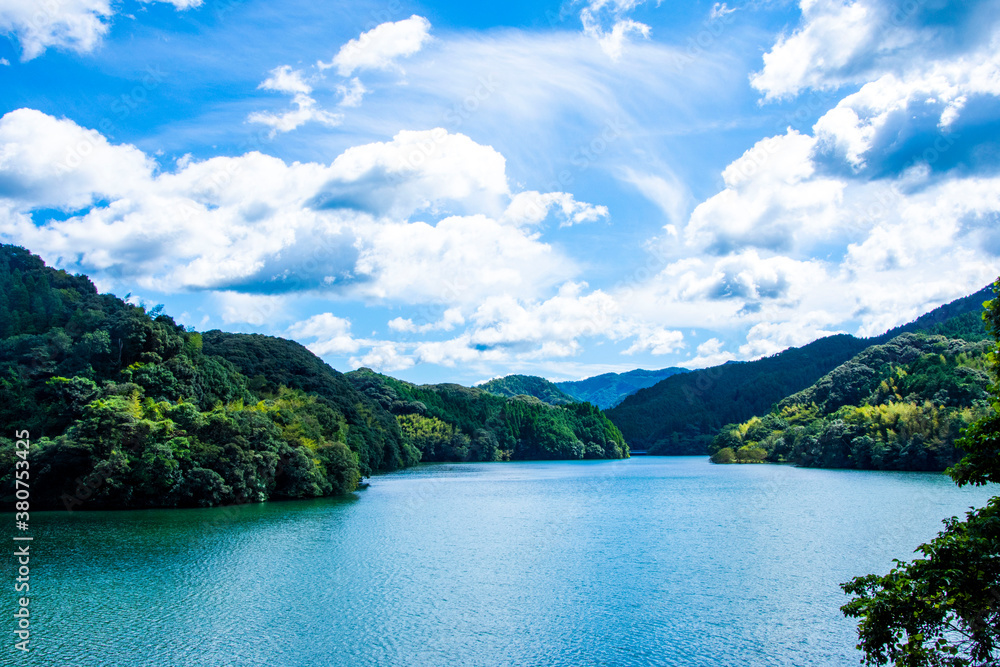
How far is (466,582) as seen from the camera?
2698cm

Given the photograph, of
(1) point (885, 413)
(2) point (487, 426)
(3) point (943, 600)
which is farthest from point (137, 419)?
(2) point (487, 426)

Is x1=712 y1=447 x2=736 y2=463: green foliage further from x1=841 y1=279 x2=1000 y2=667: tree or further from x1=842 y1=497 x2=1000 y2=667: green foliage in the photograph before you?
x1=842 y1=497 x2=1000 y2=667: green foliage

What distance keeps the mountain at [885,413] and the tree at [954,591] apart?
62412 mm

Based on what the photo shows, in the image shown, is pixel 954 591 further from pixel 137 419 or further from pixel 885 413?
pixel 885 413

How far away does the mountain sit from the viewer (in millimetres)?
75250

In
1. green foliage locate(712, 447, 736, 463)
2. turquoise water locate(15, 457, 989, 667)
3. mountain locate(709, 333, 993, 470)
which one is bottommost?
turquoise water locate(15, 457, 989, 667)

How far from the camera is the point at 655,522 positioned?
41.3 m

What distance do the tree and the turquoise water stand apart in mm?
8608

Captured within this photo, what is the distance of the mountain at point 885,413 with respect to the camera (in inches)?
2963

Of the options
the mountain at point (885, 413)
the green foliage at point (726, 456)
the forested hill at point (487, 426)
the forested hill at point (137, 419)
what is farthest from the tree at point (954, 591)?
the forested hill at point (487, 426)

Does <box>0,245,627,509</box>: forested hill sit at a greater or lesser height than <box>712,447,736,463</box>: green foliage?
greater

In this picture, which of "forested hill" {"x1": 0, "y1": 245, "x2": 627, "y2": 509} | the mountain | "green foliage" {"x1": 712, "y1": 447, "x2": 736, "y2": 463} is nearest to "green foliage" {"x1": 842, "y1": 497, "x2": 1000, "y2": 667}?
"forested hill" {"x1": 0, "y1": 245, "x2": 627, "y2": 509}

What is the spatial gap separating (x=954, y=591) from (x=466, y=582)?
2026 centimetres

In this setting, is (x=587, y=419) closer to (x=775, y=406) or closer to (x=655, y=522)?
(x=775, y=406)
